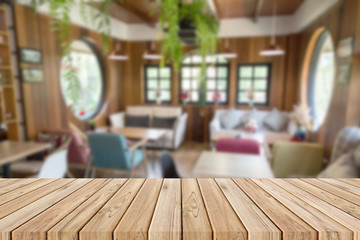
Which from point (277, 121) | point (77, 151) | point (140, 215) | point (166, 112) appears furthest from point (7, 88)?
point (277, 121)

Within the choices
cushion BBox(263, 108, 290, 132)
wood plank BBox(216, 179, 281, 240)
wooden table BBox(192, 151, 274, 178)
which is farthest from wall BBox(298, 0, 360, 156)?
wood plank BBox(216, 179, 281, 240)

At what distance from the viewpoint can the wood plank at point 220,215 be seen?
1.45ft

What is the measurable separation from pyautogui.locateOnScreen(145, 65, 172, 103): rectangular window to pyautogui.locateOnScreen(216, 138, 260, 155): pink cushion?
353 centimetres

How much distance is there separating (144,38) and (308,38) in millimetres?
3817

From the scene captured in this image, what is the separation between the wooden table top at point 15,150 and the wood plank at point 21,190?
6.14 ft

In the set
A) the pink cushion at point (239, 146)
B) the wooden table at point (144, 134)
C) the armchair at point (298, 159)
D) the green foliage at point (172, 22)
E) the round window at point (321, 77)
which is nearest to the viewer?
the green foliage at point (172, 22)

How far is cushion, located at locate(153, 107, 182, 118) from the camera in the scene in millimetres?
5527

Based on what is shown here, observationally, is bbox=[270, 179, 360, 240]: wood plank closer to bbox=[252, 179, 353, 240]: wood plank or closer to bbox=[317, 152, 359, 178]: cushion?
bbox=[252, 179, 353, 240]: wood plank

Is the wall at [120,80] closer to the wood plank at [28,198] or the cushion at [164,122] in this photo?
the cushion at [164,122]

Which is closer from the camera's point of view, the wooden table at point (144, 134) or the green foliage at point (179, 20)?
the green foliage at point (179, 20)

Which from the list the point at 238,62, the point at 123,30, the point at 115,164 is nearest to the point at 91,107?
the point at 123,30

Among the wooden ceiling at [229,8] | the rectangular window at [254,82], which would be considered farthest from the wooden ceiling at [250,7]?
the rectangular window at [254,82]

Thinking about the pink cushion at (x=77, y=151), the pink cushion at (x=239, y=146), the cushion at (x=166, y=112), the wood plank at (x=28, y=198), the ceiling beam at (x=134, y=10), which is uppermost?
the ceiling beam at (x=134, y=10)

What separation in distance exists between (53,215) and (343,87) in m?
3.33
